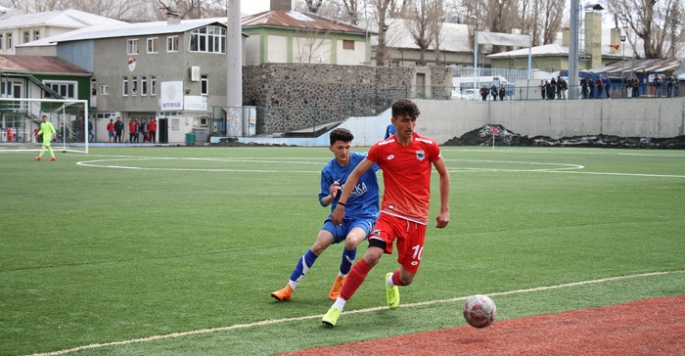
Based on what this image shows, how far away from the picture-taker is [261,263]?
35.4ft

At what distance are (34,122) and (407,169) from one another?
4304 cm

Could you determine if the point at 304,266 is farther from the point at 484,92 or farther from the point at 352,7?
the point at 352,7

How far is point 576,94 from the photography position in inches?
2343

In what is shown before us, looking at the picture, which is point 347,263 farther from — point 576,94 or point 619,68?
point 619,68

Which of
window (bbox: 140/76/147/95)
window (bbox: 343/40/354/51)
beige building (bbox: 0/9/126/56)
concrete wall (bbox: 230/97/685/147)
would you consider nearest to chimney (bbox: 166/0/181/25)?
window (bbox: 140/76/147/95)

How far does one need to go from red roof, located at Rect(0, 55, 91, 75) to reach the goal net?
1866cm

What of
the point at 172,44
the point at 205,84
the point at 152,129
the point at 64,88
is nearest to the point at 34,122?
the point at 152,129

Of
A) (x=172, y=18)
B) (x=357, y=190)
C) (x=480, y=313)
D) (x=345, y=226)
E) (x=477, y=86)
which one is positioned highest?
(x=172, y=18)

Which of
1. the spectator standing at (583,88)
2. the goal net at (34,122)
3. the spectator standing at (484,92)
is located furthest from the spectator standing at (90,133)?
the spectator standing at (583,88)

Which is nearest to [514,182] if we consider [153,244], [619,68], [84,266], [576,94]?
[153,244]

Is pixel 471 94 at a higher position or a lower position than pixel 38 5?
lower

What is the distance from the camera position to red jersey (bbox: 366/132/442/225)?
7855mm

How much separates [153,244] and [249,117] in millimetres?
54083

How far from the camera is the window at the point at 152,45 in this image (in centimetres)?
6931
